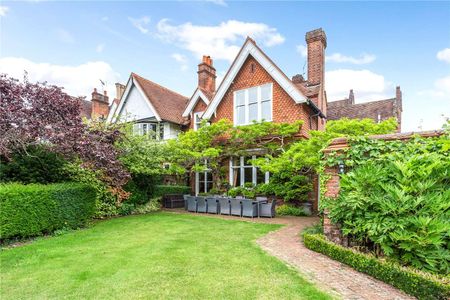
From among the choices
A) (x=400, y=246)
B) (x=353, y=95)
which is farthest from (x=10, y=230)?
(x=353, y=95)

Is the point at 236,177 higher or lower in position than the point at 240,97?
lower

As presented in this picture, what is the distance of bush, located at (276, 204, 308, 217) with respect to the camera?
1265cm

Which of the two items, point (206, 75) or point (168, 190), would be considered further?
point (206, 75)

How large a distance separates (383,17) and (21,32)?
45.3ft

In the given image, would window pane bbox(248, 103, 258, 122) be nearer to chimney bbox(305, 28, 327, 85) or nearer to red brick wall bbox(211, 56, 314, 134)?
red brick wall bbox(211, 56, 314, 134)

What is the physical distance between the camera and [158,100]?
20.3 metres

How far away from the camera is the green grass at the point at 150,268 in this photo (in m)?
4.22

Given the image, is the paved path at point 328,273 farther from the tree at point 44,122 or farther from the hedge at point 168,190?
the hedge at point 168,190

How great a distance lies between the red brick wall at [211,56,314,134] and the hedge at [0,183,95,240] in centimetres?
923

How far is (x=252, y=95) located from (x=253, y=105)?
0.62 meters

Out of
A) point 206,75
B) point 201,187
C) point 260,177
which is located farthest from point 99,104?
point 260,177

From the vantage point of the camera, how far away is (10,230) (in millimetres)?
7547

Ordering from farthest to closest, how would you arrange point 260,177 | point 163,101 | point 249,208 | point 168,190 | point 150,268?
point 163,101 < point 168,190 < point 260,177 < point 249,208 < point 150,268

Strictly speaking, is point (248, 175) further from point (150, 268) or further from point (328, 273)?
point (150, 268)
